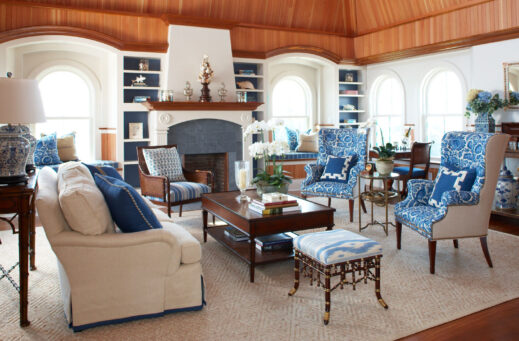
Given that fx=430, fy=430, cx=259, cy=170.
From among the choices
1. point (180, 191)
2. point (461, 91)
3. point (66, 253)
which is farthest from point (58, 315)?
point (461, 91)

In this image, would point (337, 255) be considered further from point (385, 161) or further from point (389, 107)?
point (389, 107)

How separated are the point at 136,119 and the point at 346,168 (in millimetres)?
3871

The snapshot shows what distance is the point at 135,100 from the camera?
7219 millimetres

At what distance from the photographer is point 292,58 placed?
28.4 feet

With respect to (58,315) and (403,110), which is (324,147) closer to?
(403,110)

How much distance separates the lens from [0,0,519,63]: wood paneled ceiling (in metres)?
6.45

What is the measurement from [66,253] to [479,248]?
356 cm

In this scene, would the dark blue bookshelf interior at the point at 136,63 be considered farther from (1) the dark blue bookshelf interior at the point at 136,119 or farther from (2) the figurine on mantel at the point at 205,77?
(2) the figurine on mantel at the point at 205,77

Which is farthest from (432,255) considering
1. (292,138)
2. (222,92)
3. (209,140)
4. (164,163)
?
(292,138)

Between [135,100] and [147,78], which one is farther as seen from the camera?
[147,78]

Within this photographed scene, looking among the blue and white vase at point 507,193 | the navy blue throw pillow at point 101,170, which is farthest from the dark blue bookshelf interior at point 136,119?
the blue and white vase at point 507,193

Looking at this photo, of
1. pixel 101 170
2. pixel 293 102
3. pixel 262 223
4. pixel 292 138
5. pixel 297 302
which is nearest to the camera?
pixel 297 302

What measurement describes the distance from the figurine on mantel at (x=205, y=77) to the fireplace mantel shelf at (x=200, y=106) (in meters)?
0.12

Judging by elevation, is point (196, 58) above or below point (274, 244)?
above
